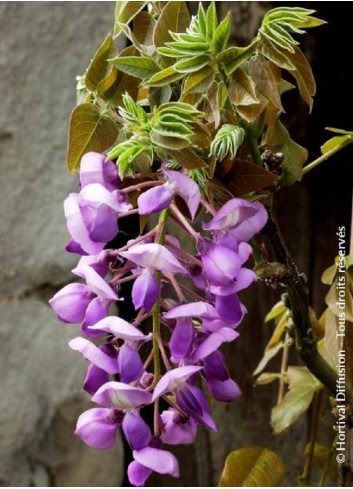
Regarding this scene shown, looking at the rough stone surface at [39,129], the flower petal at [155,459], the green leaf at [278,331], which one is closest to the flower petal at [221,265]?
the flower petal at [155,459]

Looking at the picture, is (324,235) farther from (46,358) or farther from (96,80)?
(96,80)

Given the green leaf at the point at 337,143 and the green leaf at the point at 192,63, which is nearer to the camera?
the green leaf at the point at 192,63

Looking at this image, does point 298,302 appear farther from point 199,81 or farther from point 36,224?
point 36,224

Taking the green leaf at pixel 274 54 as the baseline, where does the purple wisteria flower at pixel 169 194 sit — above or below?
below

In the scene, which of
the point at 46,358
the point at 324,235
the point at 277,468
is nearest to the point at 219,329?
the point at 277,468

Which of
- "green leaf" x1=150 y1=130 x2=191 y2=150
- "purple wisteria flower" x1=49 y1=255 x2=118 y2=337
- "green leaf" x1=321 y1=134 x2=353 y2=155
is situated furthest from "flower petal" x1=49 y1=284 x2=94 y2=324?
"green leaf" x1=321 y1=134 x2=353 y2=155

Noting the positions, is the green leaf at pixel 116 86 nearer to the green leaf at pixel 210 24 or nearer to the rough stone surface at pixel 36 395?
the green leaf at pixel 210 24

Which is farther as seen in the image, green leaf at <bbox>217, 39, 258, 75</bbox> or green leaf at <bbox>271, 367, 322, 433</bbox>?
green leaf at <bbox>271, 367, 322, 433</bbox>

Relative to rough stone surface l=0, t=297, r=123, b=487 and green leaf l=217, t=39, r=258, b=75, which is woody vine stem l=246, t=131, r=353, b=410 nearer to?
green leaf l=217, t=39, r=258, b=75
